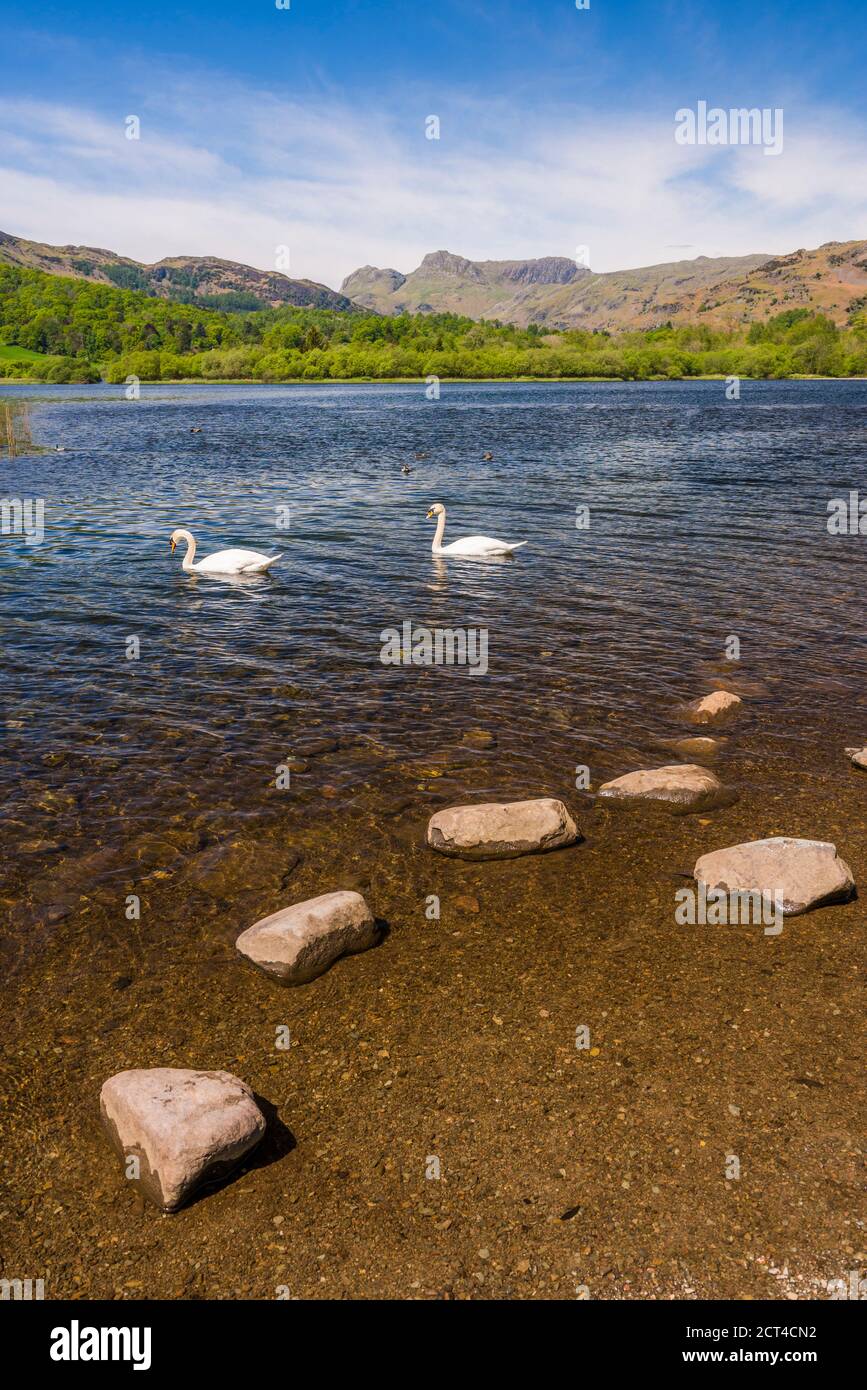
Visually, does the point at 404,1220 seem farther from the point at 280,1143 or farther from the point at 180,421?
the point at 180,421

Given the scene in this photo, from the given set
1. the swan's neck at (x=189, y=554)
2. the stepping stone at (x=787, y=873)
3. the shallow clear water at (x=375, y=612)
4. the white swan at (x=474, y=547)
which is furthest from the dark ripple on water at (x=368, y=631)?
the stepping stone at (x=787, y=873)

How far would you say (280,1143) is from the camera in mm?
6645

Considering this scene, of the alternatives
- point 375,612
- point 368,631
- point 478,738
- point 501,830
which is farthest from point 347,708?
point 375,612

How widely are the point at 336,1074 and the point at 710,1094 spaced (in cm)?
309

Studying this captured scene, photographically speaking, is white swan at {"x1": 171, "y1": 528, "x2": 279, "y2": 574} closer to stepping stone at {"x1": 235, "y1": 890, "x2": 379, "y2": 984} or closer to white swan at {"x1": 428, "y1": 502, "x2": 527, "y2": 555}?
white swan at {"x1": 428, "y1": 502, "x2": 527, "y2": 555}

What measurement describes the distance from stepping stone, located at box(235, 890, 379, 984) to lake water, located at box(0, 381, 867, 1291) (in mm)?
228

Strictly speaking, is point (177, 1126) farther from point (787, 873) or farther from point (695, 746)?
point (695, 746)

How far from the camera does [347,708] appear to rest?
15062 millimetres

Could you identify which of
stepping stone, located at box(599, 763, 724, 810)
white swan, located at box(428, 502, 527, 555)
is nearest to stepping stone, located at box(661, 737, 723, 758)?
stepping stone, located at box(599, 763, 724, 810)

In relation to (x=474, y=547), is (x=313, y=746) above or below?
below

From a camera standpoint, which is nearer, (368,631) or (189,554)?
(368,631)

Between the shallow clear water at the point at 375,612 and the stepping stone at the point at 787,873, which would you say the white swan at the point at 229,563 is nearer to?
the shallow clear water at the point at 375,612

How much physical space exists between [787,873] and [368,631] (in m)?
11.9
